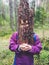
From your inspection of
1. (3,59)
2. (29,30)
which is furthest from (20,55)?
(3,59)

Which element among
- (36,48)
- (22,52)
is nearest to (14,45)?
(22,52)

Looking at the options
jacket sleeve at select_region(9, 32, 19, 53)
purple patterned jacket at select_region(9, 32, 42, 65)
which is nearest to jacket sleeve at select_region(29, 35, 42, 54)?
purple patterned jacket at select_region(9, 32, 42, 65)

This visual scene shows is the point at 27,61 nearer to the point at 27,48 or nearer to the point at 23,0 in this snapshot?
the point at 27,48

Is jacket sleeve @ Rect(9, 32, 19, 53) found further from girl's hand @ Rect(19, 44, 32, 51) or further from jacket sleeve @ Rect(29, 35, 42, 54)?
jacket sleeve @ Rect(29, 35, 42, 54)

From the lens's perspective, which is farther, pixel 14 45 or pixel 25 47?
pixel 14 45

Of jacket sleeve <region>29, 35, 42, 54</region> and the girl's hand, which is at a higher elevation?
the girl's hand

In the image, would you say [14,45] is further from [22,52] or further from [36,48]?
[36,48]

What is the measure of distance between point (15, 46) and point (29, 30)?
1.17 feet

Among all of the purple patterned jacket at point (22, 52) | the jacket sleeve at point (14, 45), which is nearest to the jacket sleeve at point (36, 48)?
the purple patterned jacket at point (22, 52)

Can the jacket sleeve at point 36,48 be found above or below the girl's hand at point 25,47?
below

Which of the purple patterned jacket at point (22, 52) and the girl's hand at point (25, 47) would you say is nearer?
the girl's hand at point (25, 47)

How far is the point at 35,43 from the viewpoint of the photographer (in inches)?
170

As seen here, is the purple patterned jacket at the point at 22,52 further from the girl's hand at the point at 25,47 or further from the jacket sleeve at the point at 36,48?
the girl's hand at the point at 25,47

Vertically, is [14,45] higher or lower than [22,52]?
higher
